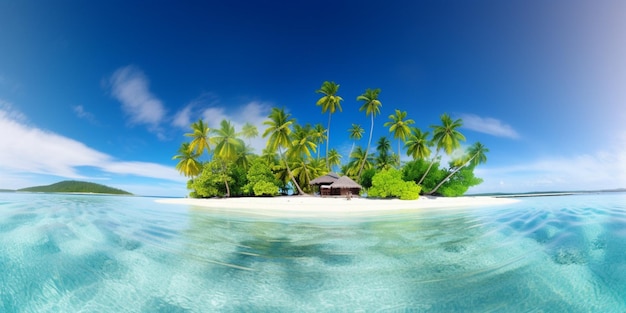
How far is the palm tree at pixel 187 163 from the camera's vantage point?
32.4m

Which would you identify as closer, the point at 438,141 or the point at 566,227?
the point at 566,227

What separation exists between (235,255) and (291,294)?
231 cm

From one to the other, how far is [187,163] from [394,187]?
24760 millimetres

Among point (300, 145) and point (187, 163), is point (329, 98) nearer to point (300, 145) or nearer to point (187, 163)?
point (300, 145)

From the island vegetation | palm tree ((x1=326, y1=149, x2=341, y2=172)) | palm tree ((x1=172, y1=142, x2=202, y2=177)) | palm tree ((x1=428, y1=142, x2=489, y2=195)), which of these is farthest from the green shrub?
palm tree ((x1=428, y1=142, x2=489, y2=195))

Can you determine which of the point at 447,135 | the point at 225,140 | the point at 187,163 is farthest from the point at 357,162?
the point at 187,163

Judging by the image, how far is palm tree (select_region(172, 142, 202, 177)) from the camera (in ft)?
106

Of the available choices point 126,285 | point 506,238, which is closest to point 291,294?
point 126,285

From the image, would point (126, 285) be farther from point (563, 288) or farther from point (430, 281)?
point (563, 288)

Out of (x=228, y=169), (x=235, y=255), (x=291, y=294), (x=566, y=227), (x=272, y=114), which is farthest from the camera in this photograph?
(x=228, y=169)

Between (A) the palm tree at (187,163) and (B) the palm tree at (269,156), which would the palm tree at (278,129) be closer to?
(B) the palm tree at (269,156)

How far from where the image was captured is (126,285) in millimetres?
3854

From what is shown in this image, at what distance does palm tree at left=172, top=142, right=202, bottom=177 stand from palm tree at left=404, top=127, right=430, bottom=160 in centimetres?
2630

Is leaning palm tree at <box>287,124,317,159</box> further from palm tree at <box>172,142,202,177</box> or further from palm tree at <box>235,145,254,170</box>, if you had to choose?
palm tree at <box>172,142,202,177</box>
